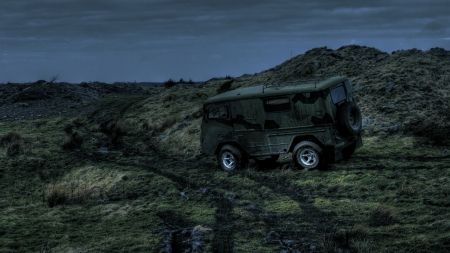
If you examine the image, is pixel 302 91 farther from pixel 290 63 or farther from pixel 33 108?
pixel 33 108

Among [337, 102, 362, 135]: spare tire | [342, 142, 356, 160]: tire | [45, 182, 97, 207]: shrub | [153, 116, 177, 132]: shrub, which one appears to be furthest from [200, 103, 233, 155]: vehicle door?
[153, 116, 177, 132]: shrub

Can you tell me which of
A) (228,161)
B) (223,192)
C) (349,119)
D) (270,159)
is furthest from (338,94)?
(223,192)

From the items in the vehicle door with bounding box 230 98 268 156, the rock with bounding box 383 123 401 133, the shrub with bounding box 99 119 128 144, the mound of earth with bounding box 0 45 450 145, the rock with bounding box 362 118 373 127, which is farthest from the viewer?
the shrub with bounding box 99 119 128 144

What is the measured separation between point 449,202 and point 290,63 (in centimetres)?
2144

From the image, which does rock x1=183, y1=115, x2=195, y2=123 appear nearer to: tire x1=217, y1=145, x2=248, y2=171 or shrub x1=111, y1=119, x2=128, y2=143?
shrub x1=111, y1=119, x2=128, y2=143

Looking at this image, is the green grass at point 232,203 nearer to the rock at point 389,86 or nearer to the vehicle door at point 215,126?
the vehicle door at point 215,126

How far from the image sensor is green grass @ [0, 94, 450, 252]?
9.36m

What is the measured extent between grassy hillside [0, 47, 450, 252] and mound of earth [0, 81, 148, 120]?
8.55 meters

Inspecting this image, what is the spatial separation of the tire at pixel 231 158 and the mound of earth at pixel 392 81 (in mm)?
3118

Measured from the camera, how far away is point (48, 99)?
38500 millimetres

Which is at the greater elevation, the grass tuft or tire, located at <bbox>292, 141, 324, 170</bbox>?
the grass tuft

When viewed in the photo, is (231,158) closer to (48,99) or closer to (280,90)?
(280,90)

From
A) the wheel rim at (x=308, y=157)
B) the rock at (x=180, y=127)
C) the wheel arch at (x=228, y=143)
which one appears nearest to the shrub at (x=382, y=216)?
the wheel rim at (x=308, y=157)

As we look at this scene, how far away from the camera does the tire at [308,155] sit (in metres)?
14.4
